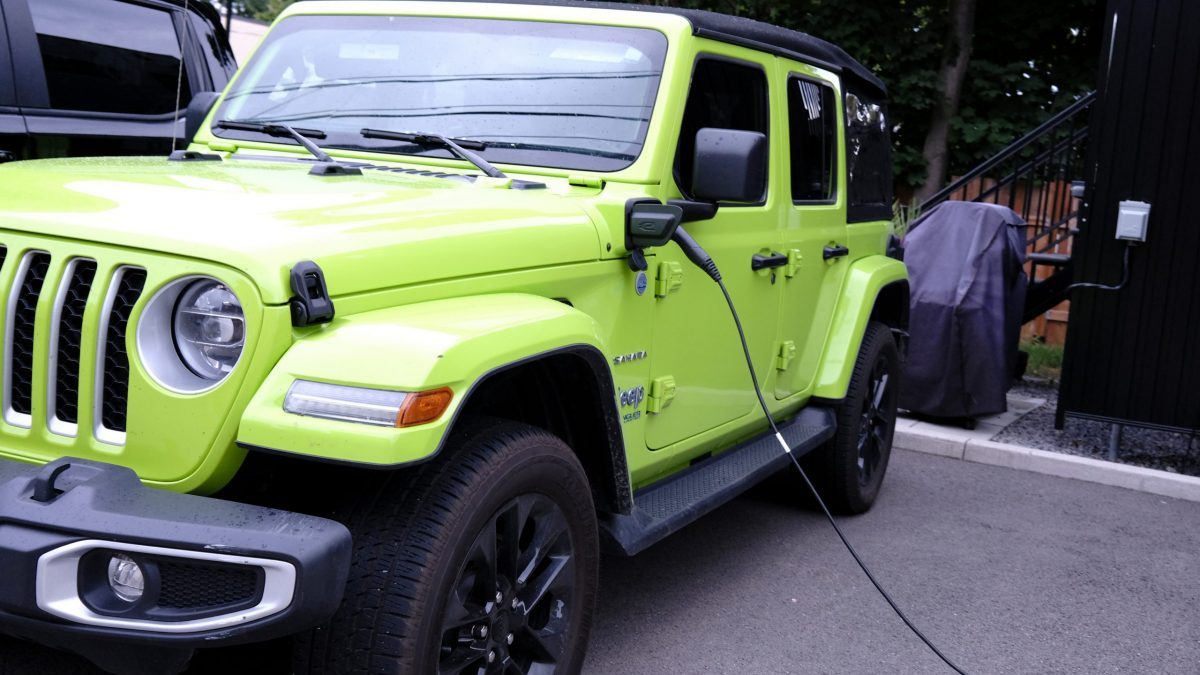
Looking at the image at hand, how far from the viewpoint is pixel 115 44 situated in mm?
5641

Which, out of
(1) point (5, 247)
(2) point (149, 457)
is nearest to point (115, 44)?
(1) point (5, 247)

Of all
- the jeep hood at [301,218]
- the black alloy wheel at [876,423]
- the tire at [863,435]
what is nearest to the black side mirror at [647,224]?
the jeep hood at [301,218]

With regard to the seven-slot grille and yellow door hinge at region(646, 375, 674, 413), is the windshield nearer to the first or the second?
yellow door hinge at region(646, 375, 674, 413)

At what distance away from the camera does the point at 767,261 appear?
4391 millimetres

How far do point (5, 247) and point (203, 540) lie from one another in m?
0.89

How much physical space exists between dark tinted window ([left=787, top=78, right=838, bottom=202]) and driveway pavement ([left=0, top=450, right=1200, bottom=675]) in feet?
4.89

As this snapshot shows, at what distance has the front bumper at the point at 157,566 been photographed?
7.23 feet

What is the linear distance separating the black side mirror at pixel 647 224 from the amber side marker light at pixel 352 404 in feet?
3.96

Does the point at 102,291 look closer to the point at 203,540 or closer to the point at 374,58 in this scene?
the point at 203,540

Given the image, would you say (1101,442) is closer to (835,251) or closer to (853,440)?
(853,440)

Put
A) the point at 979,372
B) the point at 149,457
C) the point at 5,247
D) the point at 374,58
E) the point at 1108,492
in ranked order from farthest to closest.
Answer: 1. the point at 979,372
2. the point at 1108,492
3. the point at 374,58
4. the point at 5,247
5. the point at 149,457

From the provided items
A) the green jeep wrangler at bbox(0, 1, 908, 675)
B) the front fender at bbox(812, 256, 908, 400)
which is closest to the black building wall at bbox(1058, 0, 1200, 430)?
the front fender at bbox(812, 256, 908, 400)

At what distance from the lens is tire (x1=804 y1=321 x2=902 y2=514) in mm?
5316

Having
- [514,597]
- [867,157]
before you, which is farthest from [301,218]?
[867,157]
